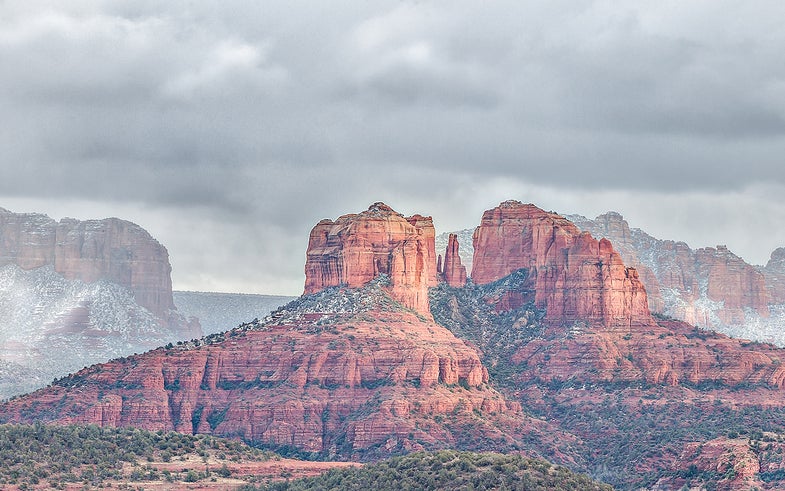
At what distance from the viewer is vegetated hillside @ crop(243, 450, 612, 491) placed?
532 ft

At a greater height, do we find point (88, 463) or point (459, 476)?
point (88, 463)

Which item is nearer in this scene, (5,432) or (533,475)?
(533,475)

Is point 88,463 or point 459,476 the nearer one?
point 459,476

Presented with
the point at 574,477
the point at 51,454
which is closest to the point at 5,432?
the point at 51,454

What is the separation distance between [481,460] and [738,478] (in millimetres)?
37167

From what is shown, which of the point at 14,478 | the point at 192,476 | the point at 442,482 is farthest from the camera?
the point at 192,476

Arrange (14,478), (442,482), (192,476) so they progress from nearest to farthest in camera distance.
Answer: (442,482), (14,478), (192,476)

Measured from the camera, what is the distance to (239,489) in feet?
610

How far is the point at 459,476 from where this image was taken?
16488 centimetres

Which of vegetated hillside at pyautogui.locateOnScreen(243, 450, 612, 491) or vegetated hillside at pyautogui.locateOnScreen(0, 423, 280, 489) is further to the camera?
vegetated hillside at pyautogui.locateOnScreen(0, 423, 280, 489)

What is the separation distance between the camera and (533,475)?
16488 cm

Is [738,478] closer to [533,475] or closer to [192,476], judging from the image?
[533,475]

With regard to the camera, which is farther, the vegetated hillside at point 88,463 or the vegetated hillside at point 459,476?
the vegetated hillside at point 88,463

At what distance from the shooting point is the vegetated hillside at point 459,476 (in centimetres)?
16212
